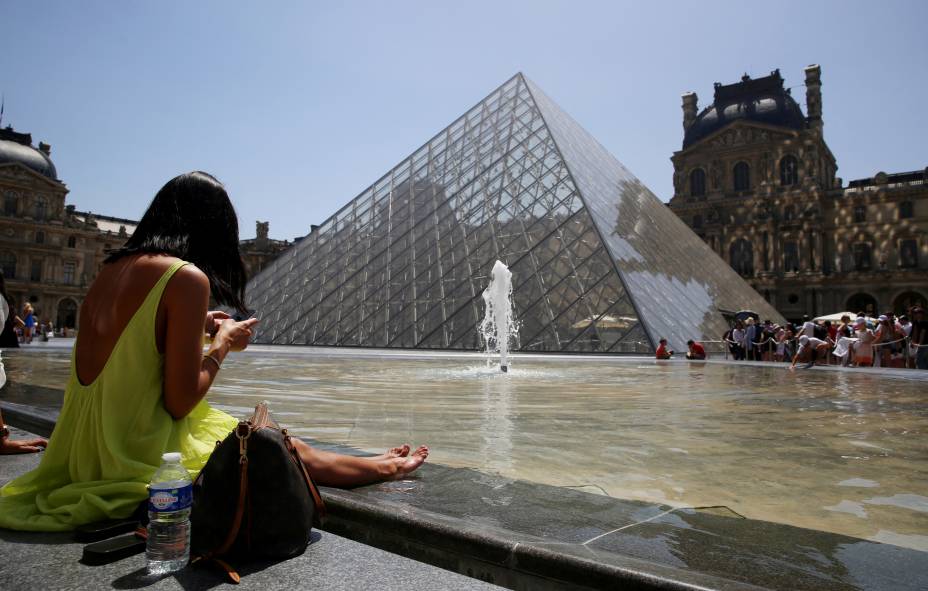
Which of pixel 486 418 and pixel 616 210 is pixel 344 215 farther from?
pixel 486 418

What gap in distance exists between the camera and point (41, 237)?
156 ft

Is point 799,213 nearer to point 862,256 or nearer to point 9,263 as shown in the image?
point 862,256

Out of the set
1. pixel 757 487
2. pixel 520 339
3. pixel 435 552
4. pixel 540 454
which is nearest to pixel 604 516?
pixel 435 552

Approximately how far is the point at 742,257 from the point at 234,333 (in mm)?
48008

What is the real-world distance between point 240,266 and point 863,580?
6.28ft

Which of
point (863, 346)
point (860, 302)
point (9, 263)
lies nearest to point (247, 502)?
point (863, 346)

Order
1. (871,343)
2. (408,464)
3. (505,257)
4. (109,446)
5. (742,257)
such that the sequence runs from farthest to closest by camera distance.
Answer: (742,257)
(505,257)
(871,343)
(408,464)
(109,446)

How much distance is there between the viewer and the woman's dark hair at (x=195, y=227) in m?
1.96

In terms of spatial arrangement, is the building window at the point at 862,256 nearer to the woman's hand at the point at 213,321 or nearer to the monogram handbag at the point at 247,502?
the woman's hand at the point at 213,321

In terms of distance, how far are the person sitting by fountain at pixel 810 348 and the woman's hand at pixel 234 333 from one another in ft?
38.5

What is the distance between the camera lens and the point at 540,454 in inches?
123

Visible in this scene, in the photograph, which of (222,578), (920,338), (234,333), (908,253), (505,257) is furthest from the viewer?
(908,253)

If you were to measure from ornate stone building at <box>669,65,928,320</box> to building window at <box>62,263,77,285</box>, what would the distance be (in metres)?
46.3

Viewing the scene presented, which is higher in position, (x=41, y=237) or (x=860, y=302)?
(x=41, y=237)
